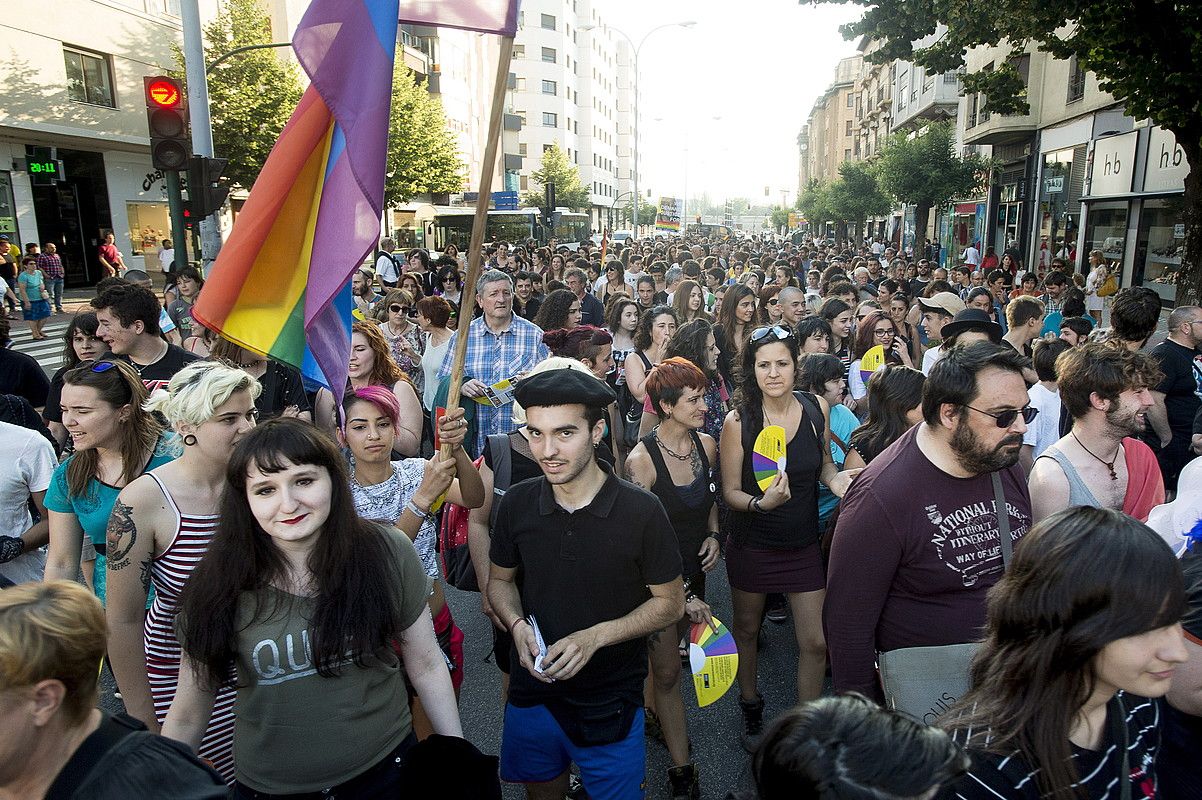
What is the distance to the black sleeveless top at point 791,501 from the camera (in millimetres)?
3922

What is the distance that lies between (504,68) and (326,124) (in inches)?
35.6

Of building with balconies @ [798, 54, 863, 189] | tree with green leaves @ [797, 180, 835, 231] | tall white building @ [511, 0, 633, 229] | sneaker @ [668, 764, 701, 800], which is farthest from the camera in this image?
building with balconies @ [798, 54, 863, 189]

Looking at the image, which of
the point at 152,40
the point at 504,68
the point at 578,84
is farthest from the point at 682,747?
the point at 578,84

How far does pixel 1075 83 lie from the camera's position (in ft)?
75.9

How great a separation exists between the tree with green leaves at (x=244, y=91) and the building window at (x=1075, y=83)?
23138mm

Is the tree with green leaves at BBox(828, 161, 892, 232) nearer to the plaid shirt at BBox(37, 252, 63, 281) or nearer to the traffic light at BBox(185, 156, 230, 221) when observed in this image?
the plaid shirt at BBox(37, 252, 63, 281)

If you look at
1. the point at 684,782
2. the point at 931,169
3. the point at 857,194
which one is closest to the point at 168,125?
the point at 684,782

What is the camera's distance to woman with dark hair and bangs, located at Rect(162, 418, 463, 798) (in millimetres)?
2199

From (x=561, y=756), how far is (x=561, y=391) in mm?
1297

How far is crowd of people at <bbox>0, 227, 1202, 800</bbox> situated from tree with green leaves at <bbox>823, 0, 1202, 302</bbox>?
667cm

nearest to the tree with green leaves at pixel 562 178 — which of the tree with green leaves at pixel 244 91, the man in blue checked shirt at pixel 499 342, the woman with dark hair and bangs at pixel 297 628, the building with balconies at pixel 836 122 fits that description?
the building with balconies at pixel 836 122

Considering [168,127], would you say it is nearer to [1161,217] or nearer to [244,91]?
[244,91]

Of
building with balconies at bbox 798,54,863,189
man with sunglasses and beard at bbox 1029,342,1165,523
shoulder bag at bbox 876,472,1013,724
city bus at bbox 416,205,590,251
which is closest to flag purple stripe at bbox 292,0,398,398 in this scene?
shoulder bag at bbox 876,472,1013,724

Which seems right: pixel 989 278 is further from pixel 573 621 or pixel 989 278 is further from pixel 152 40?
pixel 152 40
